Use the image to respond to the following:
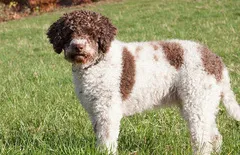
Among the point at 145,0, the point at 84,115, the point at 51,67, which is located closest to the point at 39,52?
the point at 51,67

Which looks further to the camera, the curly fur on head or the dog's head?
the curly fur on head

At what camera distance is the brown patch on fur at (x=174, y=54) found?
15.5ft

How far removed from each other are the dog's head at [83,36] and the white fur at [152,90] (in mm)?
204

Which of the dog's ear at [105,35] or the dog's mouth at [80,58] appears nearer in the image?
the dog's mouth at [80,58]

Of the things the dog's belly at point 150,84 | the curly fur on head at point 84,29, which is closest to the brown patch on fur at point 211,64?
the dog's belly at point 150,84

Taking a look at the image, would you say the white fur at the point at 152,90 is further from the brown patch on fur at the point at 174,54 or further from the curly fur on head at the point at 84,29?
the curly fur on head at the point at 84,29

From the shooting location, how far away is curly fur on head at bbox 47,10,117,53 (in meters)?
→ 4.48

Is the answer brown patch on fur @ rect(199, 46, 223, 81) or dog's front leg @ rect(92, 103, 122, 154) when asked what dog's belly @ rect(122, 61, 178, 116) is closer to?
dog's front leg @ rect(92, 103, 122, 154)

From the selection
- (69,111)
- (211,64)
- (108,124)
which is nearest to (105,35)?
(108,124)

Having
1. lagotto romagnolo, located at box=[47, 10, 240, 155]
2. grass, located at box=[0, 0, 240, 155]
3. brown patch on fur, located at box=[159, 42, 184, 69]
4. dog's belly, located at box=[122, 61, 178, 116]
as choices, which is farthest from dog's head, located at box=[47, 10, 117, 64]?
grass, located at box=[0, 0, 240, 155]

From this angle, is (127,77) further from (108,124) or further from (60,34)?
(60,34)

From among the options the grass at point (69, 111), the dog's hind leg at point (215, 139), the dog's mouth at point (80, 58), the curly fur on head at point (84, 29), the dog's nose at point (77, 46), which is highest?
the curly fur on head at point (84, 29)

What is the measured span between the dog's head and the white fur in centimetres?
20

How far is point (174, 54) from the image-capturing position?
476 centimetres
